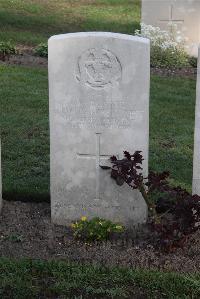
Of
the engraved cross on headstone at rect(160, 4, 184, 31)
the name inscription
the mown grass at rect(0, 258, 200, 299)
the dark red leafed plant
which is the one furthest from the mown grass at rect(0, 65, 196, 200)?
the engraved cross on headstone at rect(160, 4, 184, 31)

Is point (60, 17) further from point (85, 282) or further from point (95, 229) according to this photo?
point (85, 282)

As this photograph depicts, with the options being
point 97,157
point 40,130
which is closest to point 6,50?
point 40,130

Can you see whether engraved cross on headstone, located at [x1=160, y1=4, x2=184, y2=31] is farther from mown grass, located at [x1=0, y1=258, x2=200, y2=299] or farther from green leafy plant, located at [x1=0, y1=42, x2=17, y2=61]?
mown grass, located at [x1=0, y1=258, x2=200, y2=299]

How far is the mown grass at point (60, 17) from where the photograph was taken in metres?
15.8

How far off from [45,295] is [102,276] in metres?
0.47

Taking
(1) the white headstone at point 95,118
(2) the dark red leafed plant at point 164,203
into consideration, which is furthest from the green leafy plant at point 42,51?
(2) the dark red leafed plant at point 164,203

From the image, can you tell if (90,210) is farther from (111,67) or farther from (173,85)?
(173,85)

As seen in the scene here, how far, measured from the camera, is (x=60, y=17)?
18.3m

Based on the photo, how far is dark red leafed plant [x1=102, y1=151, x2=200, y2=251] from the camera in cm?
521

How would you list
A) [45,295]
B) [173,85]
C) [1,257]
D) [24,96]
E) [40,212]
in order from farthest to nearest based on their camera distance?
[173,85] < [24,96] < [40,212] < [1,257] < [45,295]

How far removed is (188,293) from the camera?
4.77 metres

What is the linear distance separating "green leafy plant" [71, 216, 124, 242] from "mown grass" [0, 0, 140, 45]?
9.62m

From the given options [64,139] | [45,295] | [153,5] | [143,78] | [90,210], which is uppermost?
[153,5]

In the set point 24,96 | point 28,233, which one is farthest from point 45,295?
point 24,96
